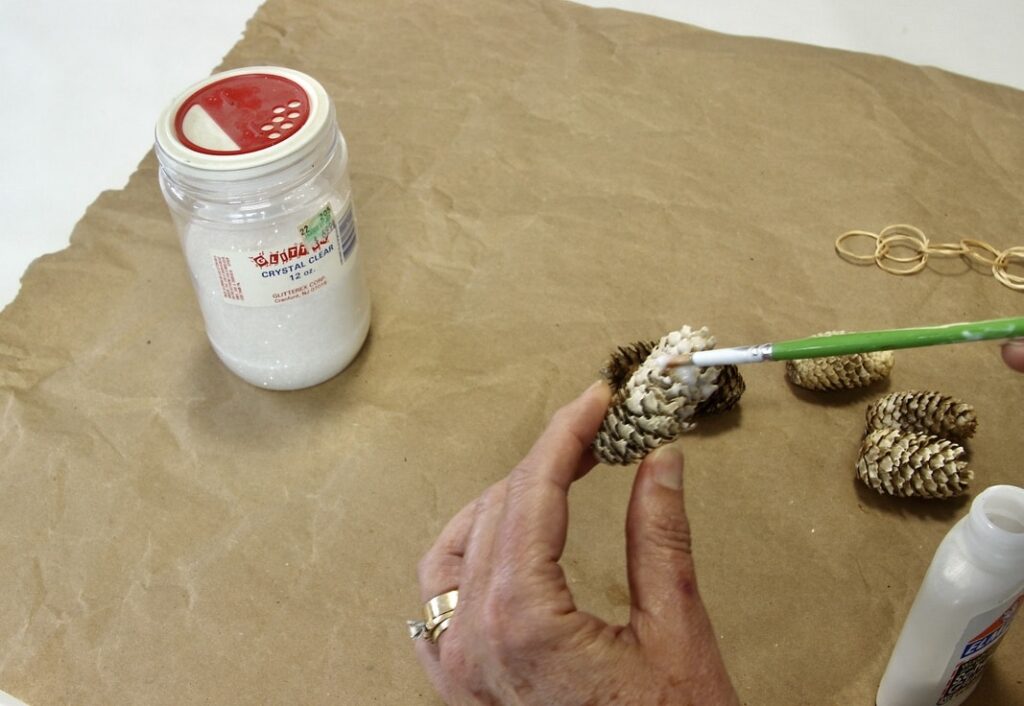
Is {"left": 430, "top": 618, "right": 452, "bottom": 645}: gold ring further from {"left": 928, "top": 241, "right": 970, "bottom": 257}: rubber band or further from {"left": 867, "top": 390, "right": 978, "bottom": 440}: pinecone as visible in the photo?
{"left": 928, "top": 241, "right": 970, "bottom": 257}: rubber band

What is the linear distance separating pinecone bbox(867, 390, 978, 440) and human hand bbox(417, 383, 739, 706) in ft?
1.46

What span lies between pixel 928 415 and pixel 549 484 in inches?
20.9

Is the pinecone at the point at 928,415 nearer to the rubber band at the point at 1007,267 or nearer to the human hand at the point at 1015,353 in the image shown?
the human hand at the point at 1015,353

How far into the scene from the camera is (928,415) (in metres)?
0.97

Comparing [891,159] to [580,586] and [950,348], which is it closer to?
[950,348]

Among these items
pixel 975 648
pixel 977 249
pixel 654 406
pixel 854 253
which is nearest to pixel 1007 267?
pixel 977 249

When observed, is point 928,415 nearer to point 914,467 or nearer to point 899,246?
point 914,467

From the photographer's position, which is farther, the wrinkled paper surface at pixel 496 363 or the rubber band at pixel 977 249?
the rubber band at pixel 977 249

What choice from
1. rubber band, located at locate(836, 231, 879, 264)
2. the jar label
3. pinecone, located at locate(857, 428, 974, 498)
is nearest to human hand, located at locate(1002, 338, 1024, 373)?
pinecone, located at locate(857, 428, 974, 498)

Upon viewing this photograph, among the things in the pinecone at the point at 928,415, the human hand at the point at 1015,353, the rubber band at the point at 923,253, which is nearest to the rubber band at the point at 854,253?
the rubber band at the point at 923,253

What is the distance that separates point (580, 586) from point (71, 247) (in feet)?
2.57

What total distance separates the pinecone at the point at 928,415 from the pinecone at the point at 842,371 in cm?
5

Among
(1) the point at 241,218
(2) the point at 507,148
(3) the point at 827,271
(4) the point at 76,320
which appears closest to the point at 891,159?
(3) the point at 827,271

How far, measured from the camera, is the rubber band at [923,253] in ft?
3.88
